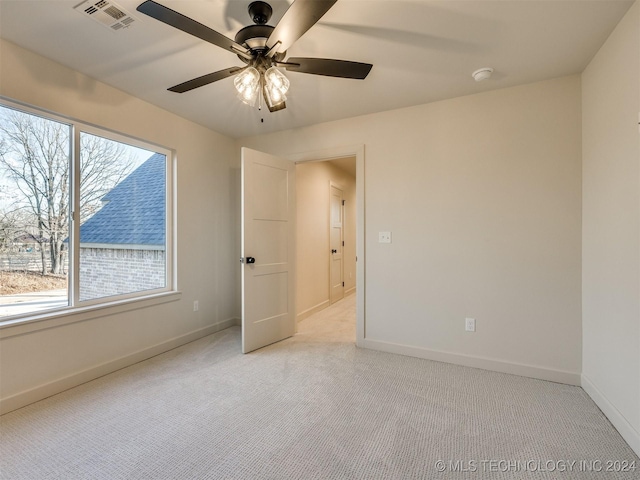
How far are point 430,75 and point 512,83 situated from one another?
2.46 feet

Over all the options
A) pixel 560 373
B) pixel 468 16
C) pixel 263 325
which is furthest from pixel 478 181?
pixel 263 325

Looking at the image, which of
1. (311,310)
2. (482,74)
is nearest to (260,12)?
(482,74)

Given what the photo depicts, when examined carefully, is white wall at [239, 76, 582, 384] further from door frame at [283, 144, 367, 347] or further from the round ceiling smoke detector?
the round ceiling smoke detector

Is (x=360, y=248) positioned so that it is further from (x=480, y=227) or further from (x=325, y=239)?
(x=325, y=239)

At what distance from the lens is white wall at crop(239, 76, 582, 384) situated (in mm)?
2422

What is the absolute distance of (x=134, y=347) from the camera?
110 inches

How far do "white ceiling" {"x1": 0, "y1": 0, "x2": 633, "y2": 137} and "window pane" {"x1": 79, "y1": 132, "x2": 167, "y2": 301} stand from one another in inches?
24.7

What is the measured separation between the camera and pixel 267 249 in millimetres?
3291

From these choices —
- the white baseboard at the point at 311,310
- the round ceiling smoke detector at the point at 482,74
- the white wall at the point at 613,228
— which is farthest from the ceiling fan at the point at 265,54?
the white baseboard at the point at 311,310

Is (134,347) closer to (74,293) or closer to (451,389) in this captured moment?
(74,293)

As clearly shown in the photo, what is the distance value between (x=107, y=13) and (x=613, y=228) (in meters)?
3.35

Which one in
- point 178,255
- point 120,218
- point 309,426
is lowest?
point 309,426

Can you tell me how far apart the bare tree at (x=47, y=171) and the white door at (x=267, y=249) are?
128cm

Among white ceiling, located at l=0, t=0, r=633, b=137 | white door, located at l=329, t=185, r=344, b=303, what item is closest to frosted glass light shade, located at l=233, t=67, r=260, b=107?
white ceiling, located at l=0, t=0, r=633, b=137
